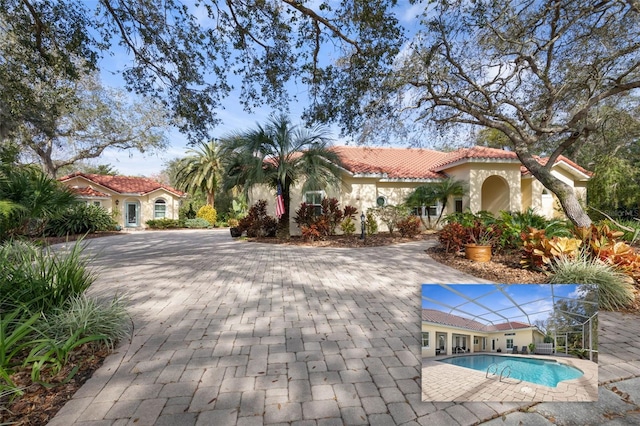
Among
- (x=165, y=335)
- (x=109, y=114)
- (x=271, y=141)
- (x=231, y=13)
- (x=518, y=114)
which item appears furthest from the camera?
(x=109, y=114)

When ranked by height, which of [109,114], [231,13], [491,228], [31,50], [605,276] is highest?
[109,114]

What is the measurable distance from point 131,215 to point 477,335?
30823mm

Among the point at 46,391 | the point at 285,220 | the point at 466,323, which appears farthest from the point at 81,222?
the point at 466,323

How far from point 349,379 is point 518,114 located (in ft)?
41.1

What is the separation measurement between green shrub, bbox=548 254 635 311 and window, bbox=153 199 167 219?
2988 centimetres

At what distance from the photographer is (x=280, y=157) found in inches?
481

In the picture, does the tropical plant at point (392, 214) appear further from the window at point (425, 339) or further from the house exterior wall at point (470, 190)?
the window at point (425, 339)

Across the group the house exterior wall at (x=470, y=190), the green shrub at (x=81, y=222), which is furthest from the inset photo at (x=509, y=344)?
the green shrub at (x=81, y=222)

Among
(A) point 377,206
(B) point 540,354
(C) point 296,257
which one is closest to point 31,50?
(C) point 296,257

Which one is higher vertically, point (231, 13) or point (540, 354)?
point (231, 13)

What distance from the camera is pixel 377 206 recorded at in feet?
52.6

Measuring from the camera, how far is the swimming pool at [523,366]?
180 cm

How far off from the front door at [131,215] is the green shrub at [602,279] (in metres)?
30.0

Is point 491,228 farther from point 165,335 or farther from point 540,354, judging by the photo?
point 165,335
